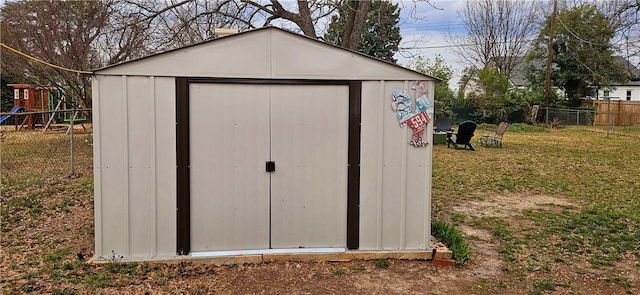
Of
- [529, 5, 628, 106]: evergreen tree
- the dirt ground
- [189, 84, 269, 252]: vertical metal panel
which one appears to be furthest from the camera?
[529, 5, 628, 106]: evergreen tree

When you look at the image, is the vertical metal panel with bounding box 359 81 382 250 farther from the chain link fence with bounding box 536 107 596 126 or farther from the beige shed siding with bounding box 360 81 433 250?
the chain link fence with bounding box 536 107 596 126

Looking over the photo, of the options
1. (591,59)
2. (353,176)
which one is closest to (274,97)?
(353,176)

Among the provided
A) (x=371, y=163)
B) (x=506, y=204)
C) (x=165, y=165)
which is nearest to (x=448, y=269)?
(x=371, y=163)

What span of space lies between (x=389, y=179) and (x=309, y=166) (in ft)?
2.45

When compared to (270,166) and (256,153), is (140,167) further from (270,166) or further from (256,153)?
(270,166)

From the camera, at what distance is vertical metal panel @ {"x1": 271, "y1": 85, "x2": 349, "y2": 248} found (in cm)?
440

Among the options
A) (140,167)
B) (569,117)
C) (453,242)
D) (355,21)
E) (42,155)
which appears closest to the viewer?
(140,167)

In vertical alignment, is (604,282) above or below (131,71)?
below

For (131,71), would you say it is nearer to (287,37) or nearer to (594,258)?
(287,37)

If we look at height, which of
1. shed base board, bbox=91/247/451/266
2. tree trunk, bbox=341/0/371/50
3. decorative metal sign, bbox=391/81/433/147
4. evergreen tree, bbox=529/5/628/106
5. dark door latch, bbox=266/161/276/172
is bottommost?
shed base board, bbox=91/247/451/266

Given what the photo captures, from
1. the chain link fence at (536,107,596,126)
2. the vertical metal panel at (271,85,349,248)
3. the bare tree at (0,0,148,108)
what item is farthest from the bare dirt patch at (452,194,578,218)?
the chain link fence at (536,107,596,126)

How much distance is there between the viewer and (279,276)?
4.09 meters

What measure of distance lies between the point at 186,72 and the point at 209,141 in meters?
0.63

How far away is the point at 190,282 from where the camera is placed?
3928 millimetres
